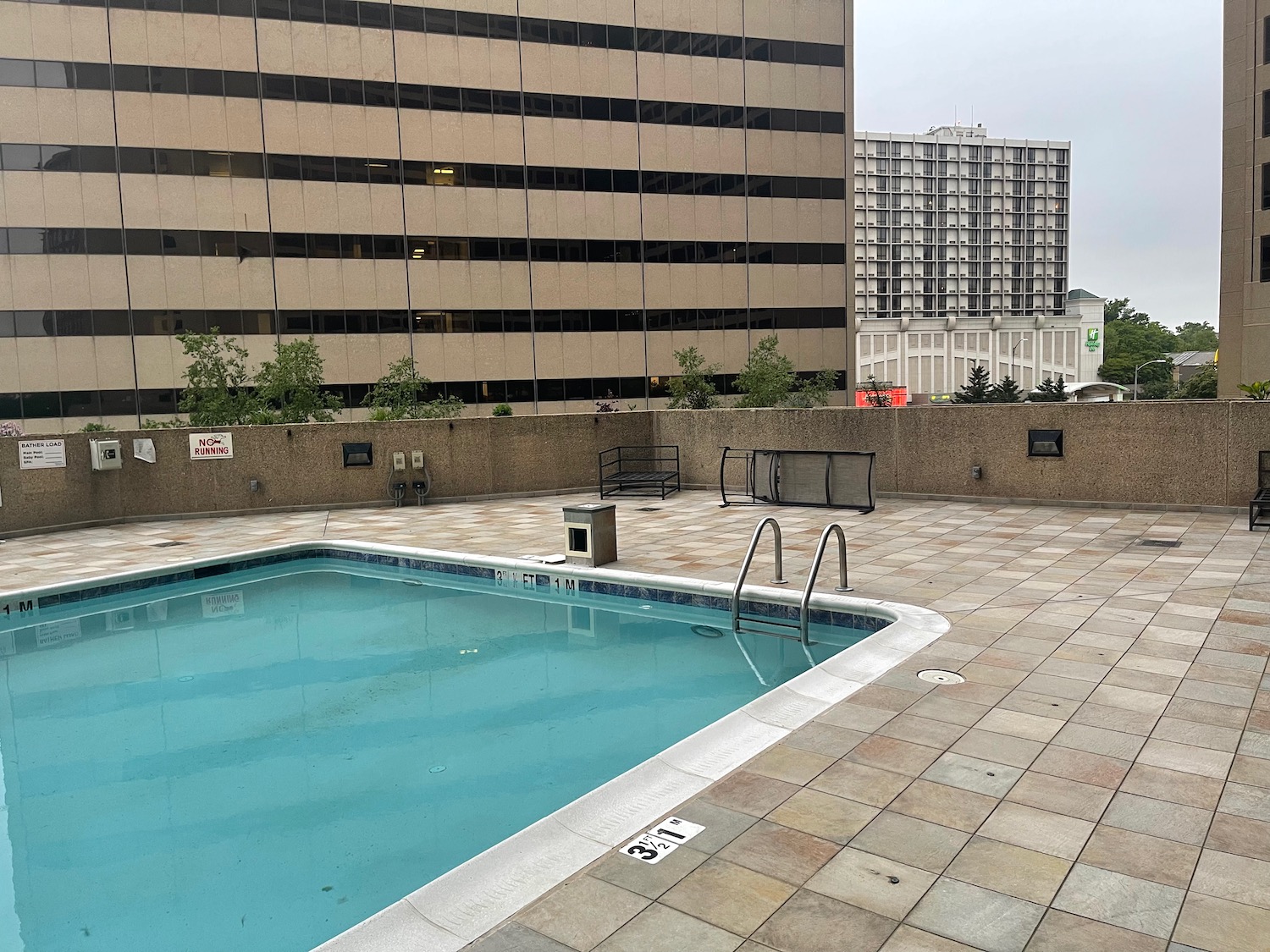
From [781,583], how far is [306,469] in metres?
11.4

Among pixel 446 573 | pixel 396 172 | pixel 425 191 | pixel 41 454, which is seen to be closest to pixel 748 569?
pixel 446 573

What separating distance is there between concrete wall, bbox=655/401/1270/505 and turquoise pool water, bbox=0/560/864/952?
25.9 feet

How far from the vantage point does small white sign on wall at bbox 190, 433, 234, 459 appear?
16484 millimetres

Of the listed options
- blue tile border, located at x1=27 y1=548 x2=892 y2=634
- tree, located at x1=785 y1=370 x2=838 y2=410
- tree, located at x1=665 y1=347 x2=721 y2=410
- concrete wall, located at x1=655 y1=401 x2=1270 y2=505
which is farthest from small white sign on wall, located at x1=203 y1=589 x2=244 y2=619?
tree, located at x1=665 y1=347 x2=721 y2=410

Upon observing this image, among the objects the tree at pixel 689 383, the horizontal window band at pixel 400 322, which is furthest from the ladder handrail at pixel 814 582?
the horizontal window band at pixel 400 322

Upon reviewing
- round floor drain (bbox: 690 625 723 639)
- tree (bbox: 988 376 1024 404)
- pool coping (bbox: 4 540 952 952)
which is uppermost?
tree (bbox: 988 376 1024 404)

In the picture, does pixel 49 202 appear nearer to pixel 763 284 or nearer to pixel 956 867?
pixel 763 284

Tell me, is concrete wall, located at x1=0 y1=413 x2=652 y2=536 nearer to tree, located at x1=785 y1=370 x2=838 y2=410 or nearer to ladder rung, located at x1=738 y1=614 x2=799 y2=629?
ladder rung, located at x1=738 y1=614 x2=799 y2=629

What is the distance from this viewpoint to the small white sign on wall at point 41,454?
15.0m

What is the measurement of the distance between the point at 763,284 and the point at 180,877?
38950mm

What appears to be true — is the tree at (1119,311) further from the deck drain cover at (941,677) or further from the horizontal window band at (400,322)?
the deck drain cover at (941,677)

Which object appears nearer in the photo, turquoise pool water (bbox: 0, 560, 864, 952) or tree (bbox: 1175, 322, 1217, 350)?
turquoise pool water (bbox: 0, 560, 864, 952)

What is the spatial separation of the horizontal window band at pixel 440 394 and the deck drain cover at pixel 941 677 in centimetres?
3264

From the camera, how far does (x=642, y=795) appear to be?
4.46 meters
